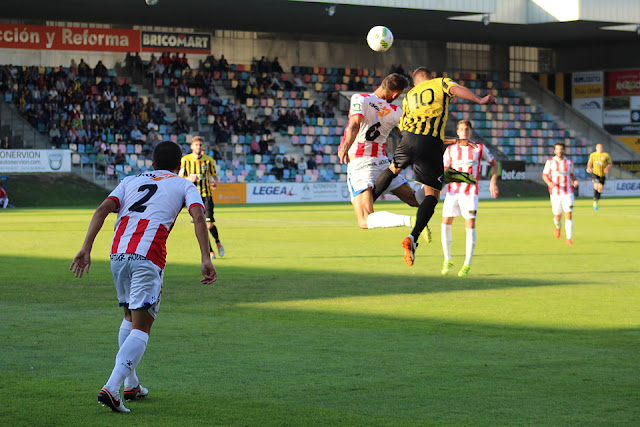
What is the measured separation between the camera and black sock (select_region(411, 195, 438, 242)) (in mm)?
10930

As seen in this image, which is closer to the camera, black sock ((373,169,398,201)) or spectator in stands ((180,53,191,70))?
black sock ((373,169,398,201))

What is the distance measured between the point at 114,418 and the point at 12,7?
39866 millimetres

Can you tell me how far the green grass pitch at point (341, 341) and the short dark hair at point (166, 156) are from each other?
1681mm

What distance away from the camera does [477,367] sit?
7969 millimetres

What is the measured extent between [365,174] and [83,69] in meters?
36.9

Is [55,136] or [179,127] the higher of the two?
[179,127]

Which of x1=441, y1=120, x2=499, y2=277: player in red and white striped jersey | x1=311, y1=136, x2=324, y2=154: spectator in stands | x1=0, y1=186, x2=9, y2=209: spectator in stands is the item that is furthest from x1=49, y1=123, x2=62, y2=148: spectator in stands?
x1=441, y1=120, x2=499, y2=277: player in red and white striped jersey

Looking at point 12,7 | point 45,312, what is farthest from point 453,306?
point 12,7

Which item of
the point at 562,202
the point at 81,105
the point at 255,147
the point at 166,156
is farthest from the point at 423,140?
the point at 255,147

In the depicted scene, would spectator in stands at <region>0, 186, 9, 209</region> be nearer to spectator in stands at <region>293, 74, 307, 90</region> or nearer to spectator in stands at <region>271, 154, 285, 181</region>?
spectator in stands at <region>271, 154, 285, 181</region>

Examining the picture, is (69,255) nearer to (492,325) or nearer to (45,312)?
(45,312)

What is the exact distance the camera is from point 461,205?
16.1 meters

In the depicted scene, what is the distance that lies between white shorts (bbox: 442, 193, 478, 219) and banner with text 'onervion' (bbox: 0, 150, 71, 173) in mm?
26939

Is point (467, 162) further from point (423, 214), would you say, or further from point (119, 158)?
point (119, 158)
